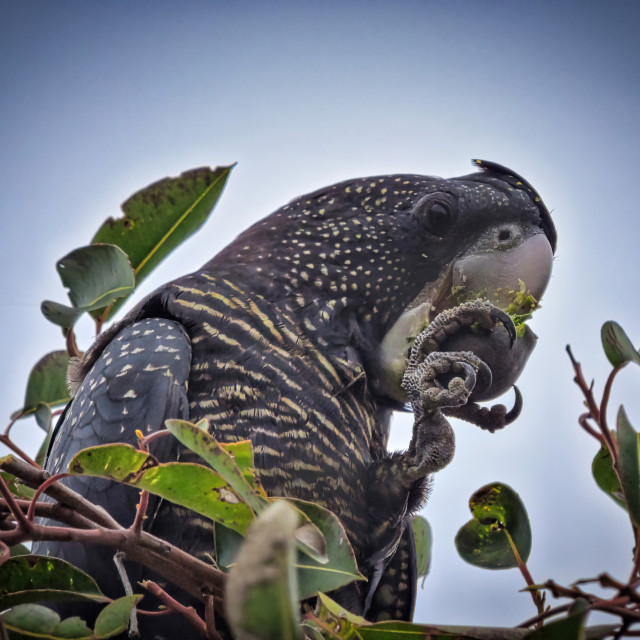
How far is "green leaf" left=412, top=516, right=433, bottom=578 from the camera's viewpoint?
5.78ft

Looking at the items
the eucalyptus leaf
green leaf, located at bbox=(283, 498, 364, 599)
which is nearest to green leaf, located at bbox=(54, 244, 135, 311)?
green leaf, located at bbox=(283, 498, 364, 599)

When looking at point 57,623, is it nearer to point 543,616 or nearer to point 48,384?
point 543,616

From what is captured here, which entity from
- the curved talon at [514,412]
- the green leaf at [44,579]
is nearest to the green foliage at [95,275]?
the green leaf at [44,579]

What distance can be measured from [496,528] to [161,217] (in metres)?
0.90

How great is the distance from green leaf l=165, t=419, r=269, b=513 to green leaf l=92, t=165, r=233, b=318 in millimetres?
818

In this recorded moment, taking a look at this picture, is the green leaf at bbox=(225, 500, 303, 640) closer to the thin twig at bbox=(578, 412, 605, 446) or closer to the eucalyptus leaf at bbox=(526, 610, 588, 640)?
the eucalyptus leaf at bbox=(526, 610, 588, 640)

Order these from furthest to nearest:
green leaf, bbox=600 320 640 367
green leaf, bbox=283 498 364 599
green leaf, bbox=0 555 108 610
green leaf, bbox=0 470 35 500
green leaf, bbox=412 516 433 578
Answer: green leaf, bbox=412 516 433 578 → green leaf, bbox=0 470 35 500 → green leaf, bbox=600 320 640 367 → green leaf, bbox=0 555 108 610 → green leaf, bbox=283 498 364 599

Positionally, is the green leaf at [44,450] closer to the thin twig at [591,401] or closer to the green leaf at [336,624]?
the green leaf at [336,624]

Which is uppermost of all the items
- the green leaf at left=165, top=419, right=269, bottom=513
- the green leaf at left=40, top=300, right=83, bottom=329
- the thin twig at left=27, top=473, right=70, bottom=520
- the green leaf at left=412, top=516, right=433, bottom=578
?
the green leaf at left=40, top=300, right=83, bottom=329

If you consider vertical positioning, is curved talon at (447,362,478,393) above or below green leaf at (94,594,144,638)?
above

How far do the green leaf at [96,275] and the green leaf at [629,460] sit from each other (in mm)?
820

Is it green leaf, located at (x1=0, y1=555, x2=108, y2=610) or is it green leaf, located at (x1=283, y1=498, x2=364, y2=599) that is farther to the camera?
green leaf, located at (x1=0, y1=555, x2=108, y2=610)

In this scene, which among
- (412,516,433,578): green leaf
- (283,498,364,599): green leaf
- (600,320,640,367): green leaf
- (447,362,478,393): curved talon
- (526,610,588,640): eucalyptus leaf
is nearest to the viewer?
(526,610,588,640): eucalyptus leaf

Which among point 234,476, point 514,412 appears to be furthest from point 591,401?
point 514,412
